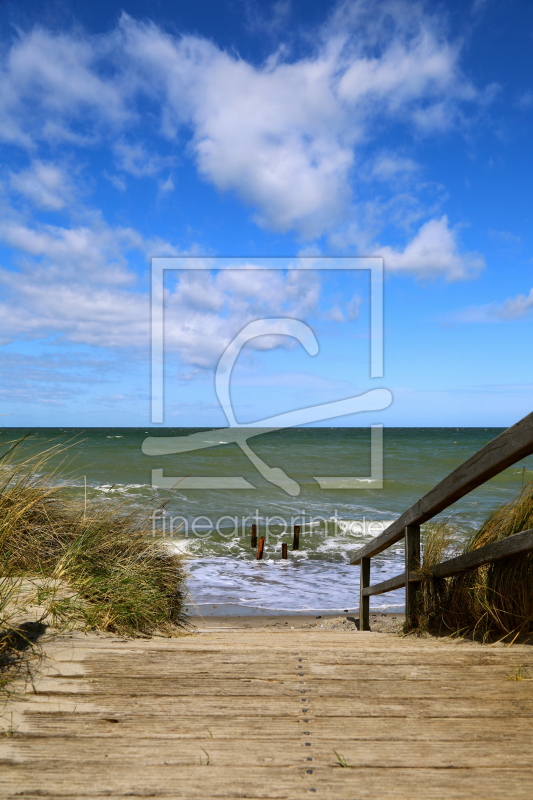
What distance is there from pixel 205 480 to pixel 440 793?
24.9 m

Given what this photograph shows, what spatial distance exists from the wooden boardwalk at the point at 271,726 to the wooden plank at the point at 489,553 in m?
0.55

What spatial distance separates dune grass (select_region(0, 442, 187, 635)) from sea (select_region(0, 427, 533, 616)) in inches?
15.0

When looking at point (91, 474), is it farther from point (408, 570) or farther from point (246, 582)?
point (408, 570)

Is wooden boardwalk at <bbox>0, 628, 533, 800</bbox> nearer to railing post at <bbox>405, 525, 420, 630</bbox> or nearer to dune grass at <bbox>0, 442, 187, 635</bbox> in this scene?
dune grass at <bbox>0, 442, 187, 635</bbox>

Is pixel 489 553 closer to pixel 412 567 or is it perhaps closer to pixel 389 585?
pixel 412 567

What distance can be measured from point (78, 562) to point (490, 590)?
3364mm

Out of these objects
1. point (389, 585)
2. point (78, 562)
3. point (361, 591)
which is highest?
point (78, 562)

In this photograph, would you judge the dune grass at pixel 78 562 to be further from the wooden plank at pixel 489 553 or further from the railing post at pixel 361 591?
the wooden plank at pixel 489 553

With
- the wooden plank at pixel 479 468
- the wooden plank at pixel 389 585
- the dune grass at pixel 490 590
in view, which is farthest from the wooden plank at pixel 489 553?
the wooden plank at pixel 389 585

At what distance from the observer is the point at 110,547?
5820mm

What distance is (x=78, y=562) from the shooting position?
5043 millimetres

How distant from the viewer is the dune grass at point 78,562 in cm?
382

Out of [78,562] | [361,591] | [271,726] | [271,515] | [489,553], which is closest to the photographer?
[271,726]

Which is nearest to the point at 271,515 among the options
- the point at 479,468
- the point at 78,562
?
the point at 78,562
